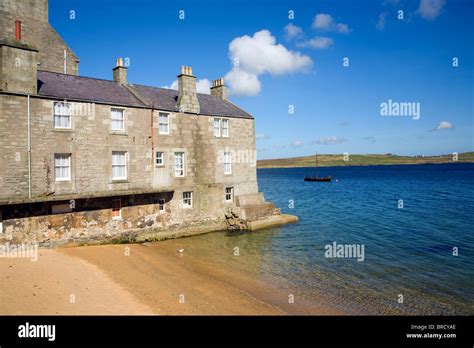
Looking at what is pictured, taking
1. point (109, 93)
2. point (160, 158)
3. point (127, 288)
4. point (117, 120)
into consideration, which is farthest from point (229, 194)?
point (127, 288)

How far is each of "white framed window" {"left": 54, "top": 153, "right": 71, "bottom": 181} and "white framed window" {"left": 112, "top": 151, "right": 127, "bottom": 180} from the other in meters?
2.74

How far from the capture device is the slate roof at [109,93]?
1997cm

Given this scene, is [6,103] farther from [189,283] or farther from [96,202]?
[189,283]

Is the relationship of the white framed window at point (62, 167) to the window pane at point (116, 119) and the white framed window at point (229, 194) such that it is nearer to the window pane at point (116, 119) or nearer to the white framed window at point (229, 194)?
the window pane at point (116, 119)

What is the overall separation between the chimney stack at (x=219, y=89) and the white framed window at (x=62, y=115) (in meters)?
16.0

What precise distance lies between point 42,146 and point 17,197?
3036 millimetres

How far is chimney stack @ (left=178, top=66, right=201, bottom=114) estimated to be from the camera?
2566cm

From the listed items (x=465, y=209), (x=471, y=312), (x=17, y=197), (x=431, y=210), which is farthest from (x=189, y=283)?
(x=465, y=209)

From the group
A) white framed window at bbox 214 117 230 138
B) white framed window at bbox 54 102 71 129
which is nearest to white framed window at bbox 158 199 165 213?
white framed window at bbox 214 117 230 138

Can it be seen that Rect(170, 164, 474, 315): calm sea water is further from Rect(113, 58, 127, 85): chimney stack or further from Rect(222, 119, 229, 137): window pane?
Rect(113, 58, 127, 85): chimney stack

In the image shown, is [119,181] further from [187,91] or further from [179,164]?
[187,91]

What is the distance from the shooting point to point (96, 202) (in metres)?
20.6

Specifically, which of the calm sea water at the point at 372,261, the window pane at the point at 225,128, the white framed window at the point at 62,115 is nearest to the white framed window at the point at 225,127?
the window pane at the point at 225,128

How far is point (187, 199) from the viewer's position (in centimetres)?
2580
